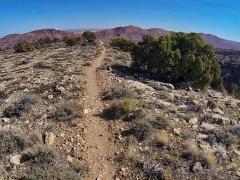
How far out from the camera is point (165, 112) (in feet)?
51.9

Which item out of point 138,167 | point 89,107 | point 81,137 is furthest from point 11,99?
point 138,167

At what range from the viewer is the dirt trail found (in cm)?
1148

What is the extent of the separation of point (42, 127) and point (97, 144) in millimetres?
2451

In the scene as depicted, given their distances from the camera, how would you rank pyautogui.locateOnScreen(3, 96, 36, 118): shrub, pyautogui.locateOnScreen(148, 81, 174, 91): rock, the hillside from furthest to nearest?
pyautogui.locateOnScreen(148, 81, 174, 91): rock, pyautogui.locateOnScreen(3, 96, 36, 118): shrub, the hillside

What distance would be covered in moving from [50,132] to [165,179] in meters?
4.60

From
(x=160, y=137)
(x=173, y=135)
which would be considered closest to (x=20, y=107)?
(x=160, y=137)

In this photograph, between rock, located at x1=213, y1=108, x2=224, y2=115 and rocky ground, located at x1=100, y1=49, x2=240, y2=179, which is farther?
rock, located at x1=213, y1=108, x2=224, y2=115

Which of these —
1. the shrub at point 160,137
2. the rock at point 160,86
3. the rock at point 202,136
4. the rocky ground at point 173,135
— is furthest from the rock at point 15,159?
the rock at point 160,86

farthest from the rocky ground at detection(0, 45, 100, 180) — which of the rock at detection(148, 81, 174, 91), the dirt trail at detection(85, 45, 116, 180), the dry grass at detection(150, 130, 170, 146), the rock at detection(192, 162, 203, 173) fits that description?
the rock at detection(148, 81, 174, 91)

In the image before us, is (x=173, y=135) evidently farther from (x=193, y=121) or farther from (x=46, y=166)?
(x=46, y=166)

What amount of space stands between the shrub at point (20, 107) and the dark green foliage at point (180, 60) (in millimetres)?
9451

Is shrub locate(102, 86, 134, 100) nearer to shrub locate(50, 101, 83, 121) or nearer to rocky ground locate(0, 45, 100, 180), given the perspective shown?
rocky ground locate(0, 45, 100, 180)

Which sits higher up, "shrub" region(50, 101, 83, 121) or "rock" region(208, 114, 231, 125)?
"shrub" region(50, 101, 83, 121)

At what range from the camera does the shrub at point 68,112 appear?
1477 cm
